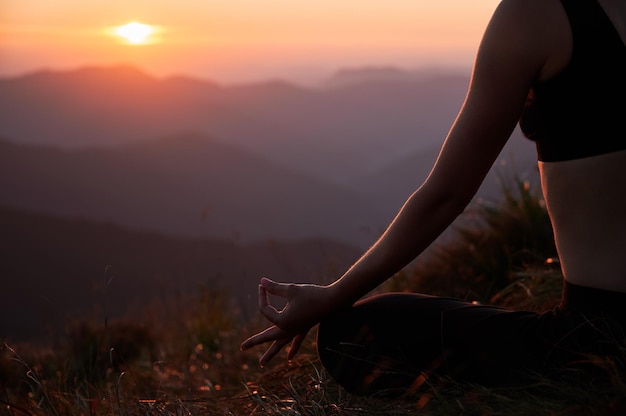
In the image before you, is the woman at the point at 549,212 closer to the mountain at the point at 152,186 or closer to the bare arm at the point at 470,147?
the bare arm at the point at 470,147

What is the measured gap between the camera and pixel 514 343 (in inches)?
60.5

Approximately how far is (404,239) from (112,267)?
1081 mm

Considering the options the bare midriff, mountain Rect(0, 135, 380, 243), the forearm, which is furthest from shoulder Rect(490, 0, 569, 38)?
mountain Rect(0, 135, 380, 243)

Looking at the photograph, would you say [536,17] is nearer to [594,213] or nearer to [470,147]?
[470,147]

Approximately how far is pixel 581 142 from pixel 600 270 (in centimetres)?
26

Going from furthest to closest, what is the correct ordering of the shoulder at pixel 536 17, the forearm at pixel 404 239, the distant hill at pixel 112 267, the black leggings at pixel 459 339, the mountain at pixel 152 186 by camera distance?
the mountain at pixel 152 186, the distant hill at pixel 112 267, the forearm at pixel 404 239, the black leggings at pixel 459 339, the shoulder at pixel 536 17

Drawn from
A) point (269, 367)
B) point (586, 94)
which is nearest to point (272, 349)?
point (586, 94)

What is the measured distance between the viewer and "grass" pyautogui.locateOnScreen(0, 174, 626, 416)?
1.53 m

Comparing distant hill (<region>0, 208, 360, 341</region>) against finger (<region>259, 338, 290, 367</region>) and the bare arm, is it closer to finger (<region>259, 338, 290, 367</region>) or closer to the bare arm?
finger (<region>259, 338, 290, 367</region>)

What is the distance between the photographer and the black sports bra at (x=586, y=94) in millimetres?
1348

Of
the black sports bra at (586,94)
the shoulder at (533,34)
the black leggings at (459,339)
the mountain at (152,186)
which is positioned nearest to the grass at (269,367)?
the black leggings at (459,339)

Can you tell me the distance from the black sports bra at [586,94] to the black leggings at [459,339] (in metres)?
0.31

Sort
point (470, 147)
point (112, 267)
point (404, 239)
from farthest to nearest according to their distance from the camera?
point (112, 267) → point (404, 239) → point (470, 147)

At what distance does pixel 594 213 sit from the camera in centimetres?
143
